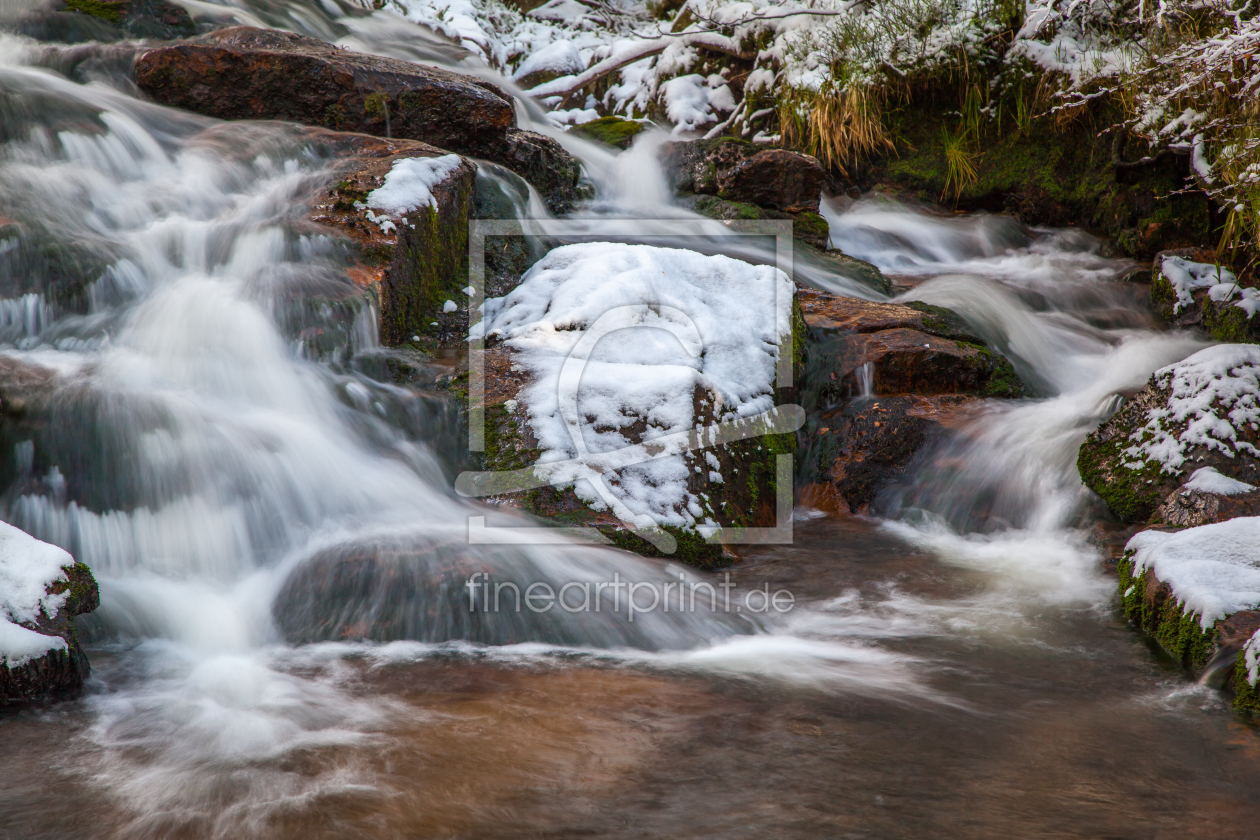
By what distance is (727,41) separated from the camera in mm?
10086

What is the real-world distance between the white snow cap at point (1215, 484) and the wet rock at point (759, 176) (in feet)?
13.8

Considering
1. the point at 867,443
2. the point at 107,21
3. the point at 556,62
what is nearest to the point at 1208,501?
the point at 867,443

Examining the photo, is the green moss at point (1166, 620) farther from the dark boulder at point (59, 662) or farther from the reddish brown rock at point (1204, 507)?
the dark boulder at point (59, 662)

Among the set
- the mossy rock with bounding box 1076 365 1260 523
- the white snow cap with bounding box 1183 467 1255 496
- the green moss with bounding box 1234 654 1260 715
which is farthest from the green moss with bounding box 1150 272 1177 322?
the green moss with bounding box 1234 654 1260 715

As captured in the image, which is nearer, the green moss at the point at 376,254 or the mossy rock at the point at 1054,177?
the green moss at the point at 376,254

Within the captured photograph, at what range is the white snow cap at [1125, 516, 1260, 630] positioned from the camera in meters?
2.83

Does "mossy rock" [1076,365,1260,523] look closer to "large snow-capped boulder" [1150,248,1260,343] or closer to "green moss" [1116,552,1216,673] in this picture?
"green moss" [1116,552,1216,673]

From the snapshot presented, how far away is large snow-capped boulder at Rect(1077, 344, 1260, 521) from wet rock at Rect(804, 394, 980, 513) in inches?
31.2

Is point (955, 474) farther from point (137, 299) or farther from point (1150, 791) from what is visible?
point (137, 299)

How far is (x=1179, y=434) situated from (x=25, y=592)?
14.7ft

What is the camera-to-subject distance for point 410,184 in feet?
16.5

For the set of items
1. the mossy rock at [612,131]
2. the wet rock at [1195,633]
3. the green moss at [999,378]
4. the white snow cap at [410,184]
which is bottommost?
the wet rock at [1195,633]

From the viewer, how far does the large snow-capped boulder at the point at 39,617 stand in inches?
92.9

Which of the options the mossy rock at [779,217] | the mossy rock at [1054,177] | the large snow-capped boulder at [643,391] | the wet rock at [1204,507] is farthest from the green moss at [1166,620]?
the mossy rock at [1054,177]
